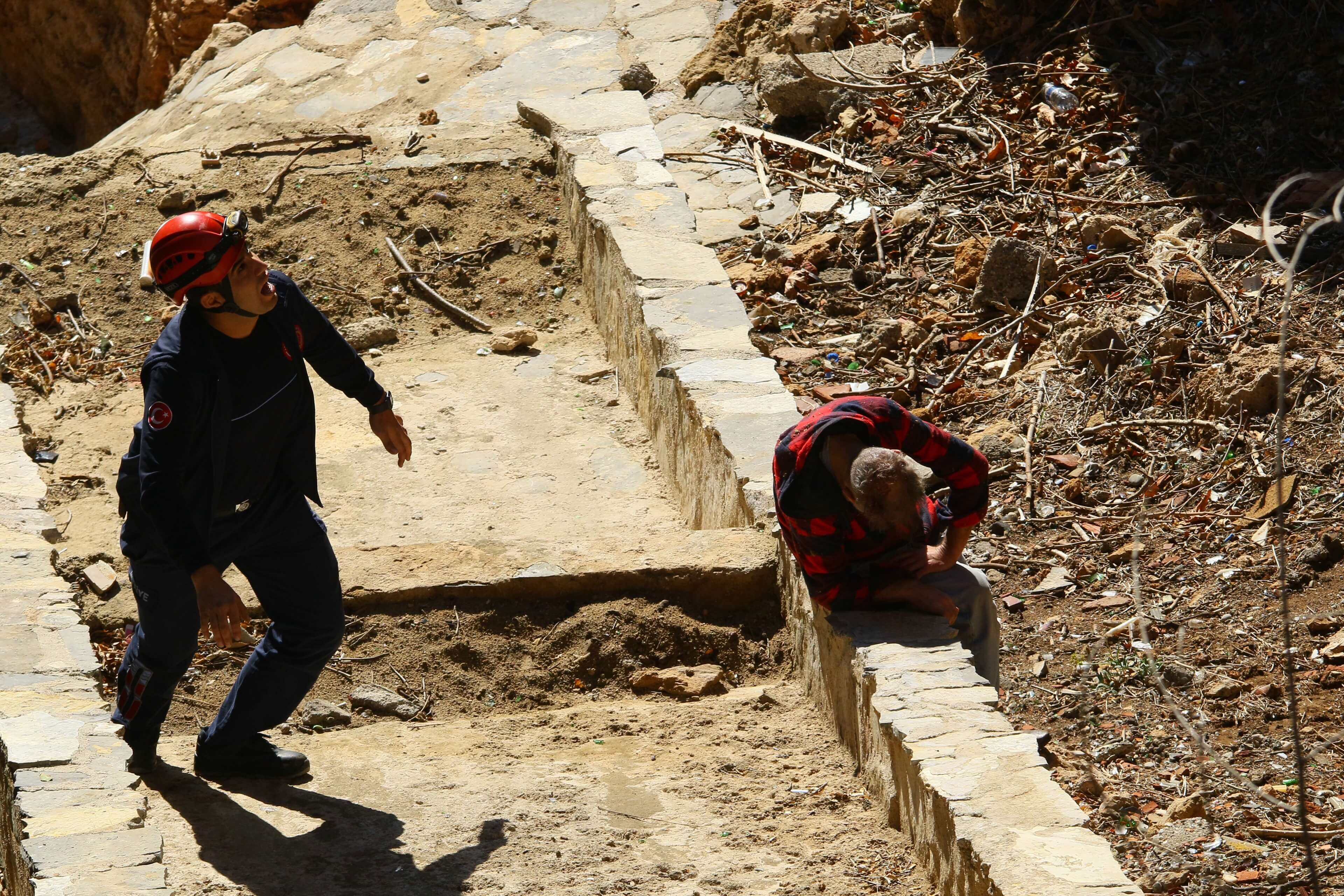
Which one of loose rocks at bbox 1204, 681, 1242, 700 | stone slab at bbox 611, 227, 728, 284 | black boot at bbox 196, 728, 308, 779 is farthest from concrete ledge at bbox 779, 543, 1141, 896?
stone slab at bbox 611, 227, 728, 284

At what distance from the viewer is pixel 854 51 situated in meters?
8.95

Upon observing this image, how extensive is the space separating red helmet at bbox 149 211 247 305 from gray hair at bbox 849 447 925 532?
167 centimetres

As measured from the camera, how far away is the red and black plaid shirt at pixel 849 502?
370 centimetres

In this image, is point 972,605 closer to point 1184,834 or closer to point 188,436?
point 1184,834

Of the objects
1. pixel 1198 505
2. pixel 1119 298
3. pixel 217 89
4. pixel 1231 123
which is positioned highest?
pixel 217 89

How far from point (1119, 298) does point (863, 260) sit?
1.50 metres

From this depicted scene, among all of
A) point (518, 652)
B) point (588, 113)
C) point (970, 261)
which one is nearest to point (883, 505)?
point (518, 652)

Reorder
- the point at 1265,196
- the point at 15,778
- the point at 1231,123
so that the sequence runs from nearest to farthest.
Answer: the point at 15,778, the point at 1265,196, the point at 1231,123

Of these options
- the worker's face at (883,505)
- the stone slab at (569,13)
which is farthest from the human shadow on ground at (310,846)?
the stone slab at (569,13)

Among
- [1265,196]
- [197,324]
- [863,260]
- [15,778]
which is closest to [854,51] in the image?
[863,260]

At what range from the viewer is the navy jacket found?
134 inches

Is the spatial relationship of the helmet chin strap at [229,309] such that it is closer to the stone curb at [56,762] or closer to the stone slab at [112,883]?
the stone curb at [56,762]

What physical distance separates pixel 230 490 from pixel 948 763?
77.6 inches

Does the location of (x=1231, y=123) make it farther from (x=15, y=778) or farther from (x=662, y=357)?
(x=15, y=778)
